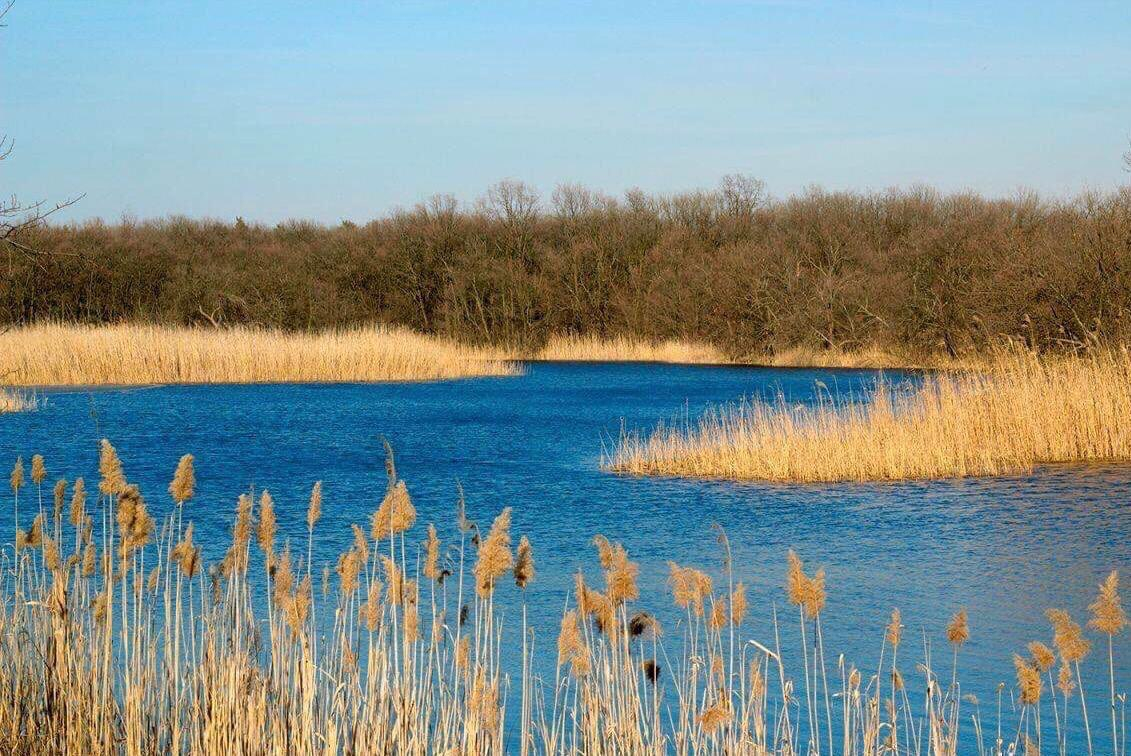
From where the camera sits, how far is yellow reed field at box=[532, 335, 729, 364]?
120ft

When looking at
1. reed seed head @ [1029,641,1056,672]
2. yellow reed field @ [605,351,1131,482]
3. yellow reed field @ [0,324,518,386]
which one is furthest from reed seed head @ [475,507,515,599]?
yellow reed field @ [0,324,518,386]

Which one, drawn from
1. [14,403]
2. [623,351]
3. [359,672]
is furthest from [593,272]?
[359,672]

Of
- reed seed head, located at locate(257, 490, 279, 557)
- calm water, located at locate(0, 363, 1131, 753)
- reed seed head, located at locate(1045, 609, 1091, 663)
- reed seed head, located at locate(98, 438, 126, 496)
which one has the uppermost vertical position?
reed seed head, located at locate(98, 438, 126, 496)

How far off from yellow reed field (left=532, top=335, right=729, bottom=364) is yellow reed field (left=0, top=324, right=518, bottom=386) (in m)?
10.3

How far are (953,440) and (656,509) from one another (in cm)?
382

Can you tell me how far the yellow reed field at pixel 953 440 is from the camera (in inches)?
503

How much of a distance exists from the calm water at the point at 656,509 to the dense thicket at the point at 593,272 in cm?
1396

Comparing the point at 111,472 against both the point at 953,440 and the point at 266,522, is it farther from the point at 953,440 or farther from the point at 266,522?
the point at 953,440

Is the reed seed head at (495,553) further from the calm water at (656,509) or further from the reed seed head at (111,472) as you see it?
the calm water at (656,509)

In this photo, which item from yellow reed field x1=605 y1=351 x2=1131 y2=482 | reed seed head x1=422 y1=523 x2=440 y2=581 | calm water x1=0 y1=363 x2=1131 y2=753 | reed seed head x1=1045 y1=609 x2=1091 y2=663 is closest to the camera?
reed seed head x1=1045 y1=609 x2=1091 y2=663

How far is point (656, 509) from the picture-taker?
36.1 feet

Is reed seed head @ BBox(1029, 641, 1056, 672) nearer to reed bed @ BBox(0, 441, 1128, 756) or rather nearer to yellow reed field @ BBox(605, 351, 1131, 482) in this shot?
reed bed @ BBox(0, 441, 1128, 756)

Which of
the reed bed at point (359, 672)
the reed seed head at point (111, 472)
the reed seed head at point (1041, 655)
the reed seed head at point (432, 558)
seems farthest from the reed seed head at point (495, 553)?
the reed seed head at point (1041, 655)

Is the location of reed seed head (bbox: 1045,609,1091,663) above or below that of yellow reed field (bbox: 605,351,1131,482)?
above
